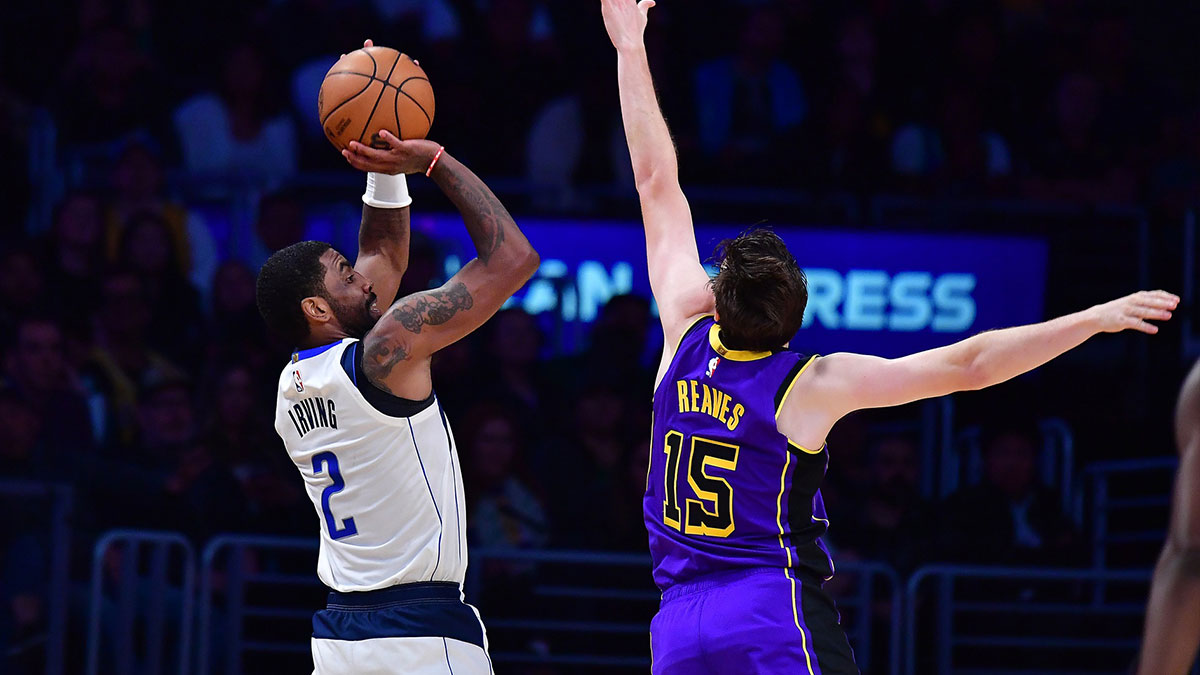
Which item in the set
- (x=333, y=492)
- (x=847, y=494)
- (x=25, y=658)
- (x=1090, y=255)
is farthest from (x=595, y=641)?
(x=1090, y=255)

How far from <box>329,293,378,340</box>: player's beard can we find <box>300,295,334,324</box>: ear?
25mm

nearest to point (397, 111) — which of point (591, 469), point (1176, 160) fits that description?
point (591, 469)

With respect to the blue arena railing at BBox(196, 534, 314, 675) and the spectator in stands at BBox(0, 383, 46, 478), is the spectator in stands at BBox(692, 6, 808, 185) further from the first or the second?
the spectator in stands at BBox(0, 383, 46, 478)

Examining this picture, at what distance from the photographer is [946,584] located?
8.00 meters

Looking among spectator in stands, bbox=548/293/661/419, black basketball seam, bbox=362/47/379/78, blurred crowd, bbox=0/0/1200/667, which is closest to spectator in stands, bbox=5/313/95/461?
blurred crowd, bbox=0/0/1200/667

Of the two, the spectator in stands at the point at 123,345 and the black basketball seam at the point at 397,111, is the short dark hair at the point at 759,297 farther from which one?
the spectator in stands at the point at 123,345

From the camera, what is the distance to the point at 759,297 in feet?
14.8

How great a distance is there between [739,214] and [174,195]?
4.07 meters

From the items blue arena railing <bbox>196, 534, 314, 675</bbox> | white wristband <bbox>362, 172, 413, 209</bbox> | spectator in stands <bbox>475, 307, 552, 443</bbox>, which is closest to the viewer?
white wristband <bbox>362, 172, 413, 209</bbox>

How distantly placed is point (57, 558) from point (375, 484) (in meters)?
3.51

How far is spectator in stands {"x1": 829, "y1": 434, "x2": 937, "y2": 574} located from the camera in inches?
345

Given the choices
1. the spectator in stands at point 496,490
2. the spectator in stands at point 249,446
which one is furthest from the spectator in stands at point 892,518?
the spectator in stands at point 249,446

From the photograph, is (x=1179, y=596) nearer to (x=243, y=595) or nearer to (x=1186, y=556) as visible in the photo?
(x=1186, y=556)

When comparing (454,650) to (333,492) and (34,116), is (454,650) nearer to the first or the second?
(333,492)
